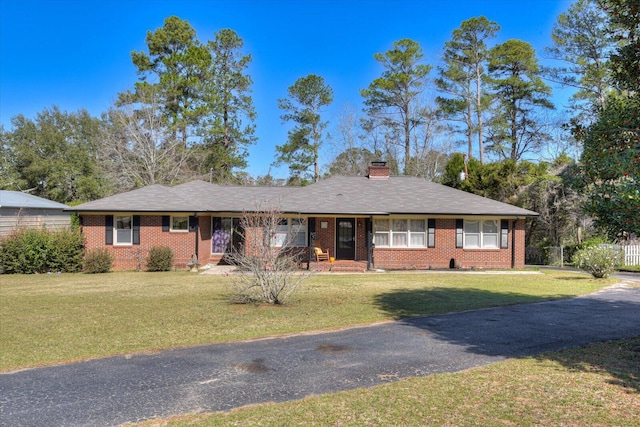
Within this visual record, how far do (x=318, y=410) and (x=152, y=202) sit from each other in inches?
690

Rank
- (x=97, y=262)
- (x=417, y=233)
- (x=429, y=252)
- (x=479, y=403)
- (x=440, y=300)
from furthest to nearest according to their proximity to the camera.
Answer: (x=417, y=233), (x=429, y=252), (x=97, y=262), (x=440, y=300), (x=479, y=403)

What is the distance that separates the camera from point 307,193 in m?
22.6

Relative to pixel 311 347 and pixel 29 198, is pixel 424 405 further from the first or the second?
pixel 29 198

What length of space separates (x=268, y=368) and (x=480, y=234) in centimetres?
1720

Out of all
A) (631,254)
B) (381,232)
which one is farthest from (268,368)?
(631,254)

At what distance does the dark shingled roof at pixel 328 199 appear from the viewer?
1983 centimetres

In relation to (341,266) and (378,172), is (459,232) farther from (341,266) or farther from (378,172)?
(378,172)

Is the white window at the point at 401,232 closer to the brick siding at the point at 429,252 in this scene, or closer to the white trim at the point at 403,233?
the white trim at the point at 403,233

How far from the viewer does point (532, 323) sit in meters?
9.26

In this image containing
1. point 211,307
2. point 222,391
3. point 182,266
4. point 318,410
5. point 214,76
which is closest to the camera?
point 318,410

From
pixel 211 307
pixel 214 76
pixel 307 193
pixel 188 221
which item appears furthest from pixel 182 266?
pixel 214 76

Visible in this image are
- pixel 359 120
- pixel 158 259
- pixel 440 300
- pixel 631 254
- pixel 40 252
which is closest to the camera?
pixel 440 300

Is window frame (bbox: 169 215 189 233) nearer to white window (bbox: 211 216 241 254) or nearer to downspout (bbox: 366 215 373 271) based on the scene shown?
white window (bbox: 211 216 241 254)

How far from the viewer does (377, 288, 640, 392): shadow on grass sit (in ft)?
22.1
